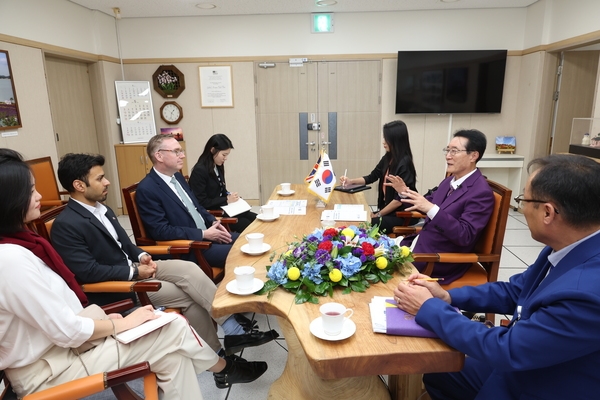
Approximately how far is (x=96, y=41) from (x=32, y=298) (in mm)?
4992

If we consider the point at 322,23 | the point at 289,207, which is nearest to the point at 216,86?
the point at 322,23

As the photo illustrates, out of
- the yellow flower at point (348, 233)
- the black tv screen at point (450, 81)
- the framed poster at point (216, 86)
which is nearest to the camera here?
the yellow flower at point (348, 233)

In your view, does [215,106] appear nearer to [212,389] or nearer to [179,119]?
[179,119]

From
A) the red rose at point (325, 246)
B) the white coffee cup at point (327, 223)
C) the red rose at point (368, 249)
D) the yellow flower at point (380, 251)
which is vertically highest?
the red rose at point (325, 246)

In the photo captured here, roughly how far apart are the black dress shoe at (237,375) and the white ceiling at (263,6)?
439 centimetres

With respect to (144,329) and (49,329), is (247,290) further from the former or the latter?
(49,329)

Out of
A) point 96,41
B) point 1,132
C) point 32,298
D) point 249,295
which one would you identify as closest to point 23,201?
point 32,298

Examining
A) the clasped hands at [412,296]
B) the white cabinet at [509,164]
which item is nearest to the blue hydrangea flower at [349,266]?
the clasped hands at [412,296]

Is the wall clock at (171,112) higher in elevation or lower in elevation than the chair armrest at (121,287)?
higher

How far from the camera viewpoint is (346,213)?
2689 millimetres

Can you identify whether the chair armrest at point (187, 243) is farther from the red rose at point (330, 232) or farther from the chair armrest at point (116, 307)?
the red rose at point (330, 232)

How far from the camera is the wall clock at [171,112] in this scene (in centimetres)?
588

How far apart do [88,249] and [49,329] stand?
2.45ft

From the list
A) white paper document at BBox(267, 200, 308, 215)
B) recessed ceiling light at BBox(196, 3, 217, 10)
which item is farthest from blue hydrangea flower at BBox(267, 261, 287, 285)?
recessed ceiling light at BBox(196, 3, 217, 10)
